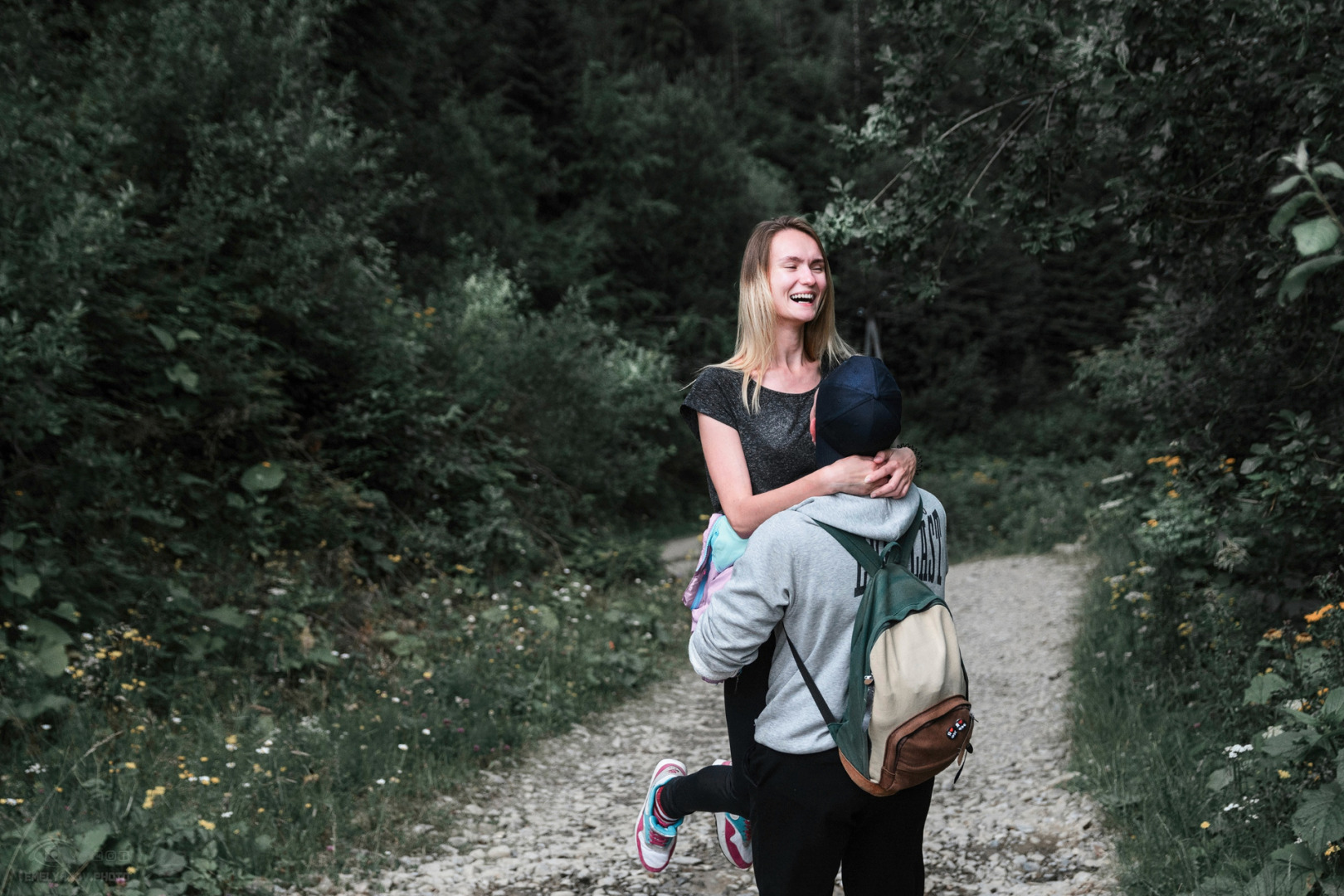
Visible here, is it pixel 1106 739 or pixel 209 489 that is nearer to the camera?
pixel 1106 739

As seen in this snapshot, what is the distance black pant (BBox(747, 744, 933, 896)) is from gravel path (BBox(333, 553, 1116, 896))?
1598 millimetres

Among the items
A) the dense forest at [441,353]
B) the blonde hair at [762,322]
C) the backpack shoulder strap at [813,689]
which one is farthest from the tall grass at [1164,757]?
the blonde hair at [762,322]

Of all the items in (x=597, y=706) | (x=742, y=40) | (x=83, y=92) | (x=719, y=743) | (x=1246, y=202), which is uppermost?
(x=742, y=40)

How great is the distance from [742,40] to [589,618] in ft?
109

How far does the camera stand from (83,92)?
25.2 ft

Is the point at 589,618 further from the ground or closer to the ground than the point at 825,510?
further from the ground

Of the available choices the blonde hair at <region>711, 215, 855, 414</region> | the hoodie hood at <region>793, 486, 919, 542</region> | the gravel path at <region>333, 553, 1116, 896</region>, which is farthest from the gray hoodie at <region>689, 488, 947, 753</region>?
the gravel path at <region>333, 553, 1116, 896</region>

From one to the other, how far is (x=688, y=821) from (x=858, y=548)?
275 centimetres

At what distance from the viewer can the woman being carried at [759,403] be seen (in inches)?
89.0

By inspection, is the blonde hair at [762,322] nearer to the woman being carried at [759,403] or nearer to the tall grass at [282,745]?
the woman being carried at [759,403]

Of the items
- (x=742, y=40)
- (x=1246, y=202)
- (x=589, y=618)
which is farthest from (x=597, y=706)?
(x=742, y=40)

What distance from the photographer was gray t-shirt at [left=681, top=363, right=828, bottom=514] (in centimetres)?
234

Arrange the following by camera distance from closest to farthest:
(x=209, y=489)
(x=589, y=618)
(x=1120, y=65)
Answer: (x=1120, y=65) → (x=209, y=489) → (x=589, y=618)

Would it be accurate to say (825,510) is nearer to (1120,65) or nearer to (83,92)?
(1120,65)
